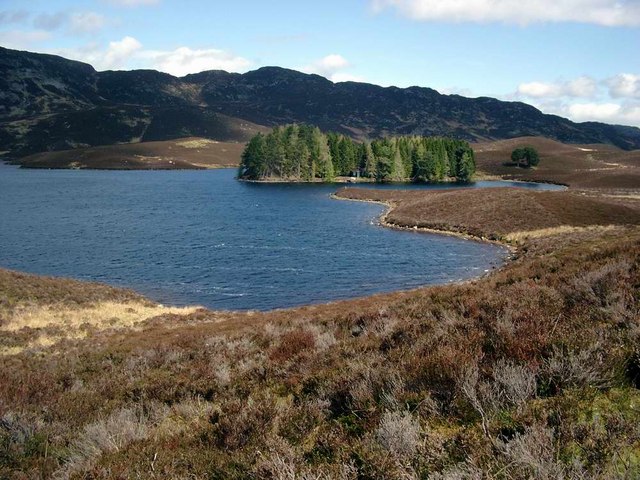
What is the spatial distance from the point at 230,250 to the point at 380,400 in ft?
161

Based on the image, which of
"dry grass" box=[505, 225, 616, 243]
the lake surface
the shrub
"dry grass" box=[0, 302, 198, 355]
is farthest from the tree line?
the shrub

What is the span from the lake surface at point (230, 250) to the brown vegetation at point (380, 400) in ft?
77.5

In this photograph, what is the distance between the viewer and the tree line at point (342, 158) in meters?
149

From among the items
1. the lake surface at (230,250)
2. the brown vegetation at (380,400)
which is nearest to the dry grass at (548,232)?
the lake surface at (230,250)

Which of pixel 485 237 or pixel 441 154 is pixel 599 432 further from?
pixel 441 154

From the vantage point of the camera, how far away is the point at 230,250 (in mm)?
55812

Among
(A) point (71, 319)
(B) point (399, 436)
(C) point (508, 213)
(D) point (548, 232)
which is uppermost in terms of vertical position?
(B) point (399, 436)

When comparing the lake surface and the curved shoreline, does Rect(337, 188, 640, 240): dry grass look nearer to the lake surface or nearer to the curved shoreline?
the curved shoreline

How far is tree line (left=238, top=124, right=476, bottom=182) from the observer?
489 feet

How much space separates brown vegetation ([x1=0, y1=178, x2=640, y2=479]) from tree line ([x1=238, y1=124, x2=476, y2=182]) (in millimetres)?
135618

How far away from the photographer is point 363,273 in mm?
46719

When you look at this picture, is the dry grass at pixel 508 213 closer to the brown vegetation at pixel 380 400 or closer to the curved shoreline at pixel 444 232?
the curved shoreline at pixel 444 232

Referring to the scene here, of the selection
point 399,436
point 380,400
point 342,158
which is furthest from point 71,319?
point 342,158

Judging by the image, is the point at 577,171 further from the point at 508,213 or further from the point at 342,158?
the point at 508,213
